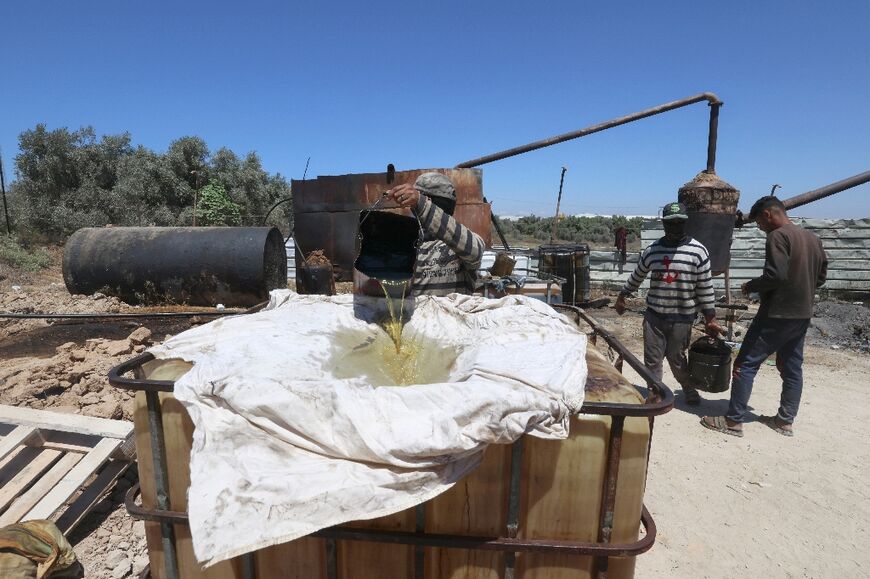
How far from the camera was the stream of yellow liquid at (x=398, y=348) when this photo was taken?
2.07m

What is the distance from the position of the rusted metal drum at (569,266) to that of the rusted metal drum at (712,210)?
12.9 feet

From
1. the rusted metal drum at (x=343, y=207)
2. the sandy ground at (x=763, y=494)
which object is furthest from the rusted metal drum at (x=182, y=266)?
the sandy ground at (x=763, y=494)

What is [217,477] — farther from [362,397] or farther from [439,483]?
[439,483]

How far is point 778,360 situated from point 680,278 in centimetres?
116

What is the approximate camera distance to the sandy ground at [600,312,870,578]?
107 inches

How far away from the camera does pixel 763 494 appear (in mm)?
3350

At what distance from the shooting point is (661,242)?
14.4 ft

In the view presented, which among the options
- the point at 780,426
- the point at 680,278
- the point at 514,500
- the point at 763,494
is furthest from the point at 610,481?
the point at 780,426

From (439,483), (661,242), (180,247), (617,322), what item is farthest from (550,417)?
(180,247)

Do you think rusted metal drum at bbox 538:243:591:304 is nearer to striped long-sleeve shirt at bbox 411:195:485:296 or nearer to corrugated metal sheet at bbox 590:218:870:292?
corrugated metal sheet at bbox 590:218:870:292

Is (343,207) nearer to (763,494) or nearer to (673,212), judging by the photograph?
(673,212)

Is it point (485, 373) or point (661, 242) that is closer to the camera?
point (485, 373)

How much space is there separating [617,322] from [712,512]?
573cm

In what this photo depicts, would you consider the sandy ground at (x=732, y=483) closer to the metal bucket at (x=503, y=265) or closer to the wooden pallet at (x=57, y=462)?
the wooden pallet at (x=57, y=462)
